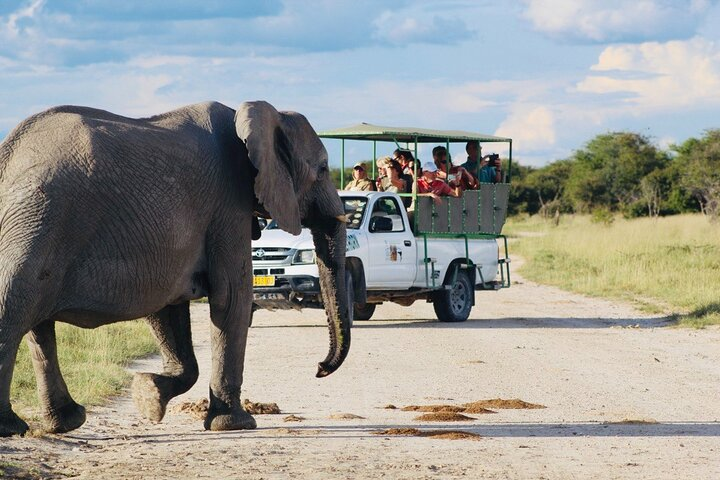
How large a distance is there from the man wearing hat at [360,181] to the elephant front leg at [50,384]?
1216 centimetres

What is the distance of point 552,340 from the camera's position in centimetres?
1875

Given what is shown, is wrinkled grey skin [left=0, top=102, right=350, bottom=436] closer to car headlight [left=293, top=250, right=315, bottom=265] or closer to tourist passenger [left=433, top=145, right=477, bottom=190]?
car headlight [left=293, top=250, right=315, bottom=265]

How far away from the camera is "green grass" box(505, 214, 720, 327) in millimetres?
24242

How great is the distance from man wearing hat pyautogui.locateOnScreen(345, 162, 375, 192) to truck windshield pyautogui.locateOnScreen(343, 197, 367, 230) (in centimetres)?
86

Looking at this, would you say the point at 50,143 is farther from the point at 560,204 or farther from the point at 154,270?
the point at 560,204

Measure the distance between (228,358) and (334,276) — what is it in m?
1.68

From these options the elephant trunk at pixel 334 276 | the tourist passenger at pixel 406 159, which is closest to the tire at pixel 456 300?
the tourist passenger at pixel 406 159

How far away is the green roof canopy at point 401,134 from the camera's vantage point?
2173 cm

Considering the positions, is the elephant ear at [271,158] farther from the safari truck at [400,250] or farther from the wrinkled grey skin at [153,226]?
the safari truck at [400,250]

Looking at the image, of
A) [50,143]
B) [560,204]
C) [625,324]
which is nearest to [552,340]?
[625,324]

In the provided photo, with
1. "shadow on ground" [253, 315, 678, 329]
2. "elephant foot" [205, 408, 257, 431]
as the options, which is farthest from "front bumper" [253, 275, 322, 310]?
"elephant foot" [205, 408, 257, 431]

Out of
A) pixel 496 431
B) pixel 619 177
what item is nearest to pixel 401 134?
pixel 496 431

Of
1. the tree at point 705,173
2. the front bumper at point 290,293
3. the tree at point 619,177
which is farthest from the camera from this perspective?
the tree at point 619,177

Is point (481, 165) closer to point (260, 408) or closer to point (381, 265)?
point (381, 265)
